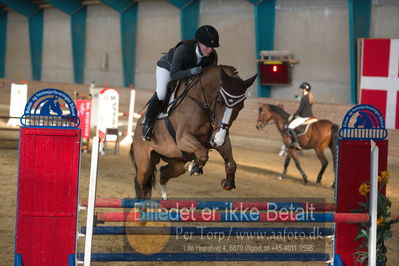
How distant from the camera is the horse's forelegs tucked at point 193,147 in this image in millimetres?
4902

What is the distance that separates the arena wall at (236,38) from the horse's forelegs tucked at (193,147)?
894 centimetres

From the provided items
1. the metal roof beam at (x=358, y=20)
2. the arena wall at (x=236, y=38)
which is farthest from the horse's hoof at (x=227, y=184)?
the metal roof beam at (x=358, y=20)

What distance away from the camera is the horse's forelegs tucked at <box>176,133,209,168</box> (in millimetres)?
4902

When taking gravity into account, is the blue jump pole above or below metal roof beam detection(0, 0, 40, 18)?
below

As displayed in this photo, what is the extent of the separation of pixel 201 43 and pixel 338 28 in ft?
31.2

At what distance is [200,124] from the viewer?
5055 millimetres

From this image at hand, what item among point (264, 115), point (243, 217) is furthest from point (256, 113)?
point (243, 217)

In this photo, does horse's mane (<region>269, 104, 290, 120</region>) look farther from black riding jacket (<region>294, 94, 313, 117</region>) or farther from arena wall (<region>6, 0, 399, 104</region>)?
arena wall (<region>6, 0, 399, 104</region>)

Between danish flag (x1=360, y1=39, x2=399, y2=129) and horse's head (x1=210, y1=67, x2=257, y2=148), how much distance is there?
28.3ft

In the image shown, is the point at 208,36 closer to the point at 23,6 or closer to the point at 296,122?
the point at 296,122

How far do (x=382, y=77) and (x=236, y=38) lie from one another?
4.60m

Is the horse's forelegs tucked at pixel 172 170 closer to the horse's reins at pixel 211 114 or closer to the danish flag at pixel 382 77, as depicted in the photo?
the horse's reins at pixel 211 114

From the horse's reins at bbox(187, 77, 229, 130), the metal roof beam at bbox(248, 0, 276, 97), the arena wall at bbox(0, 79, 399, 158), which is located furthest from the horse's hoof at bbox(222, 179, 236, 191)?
the metal roof beam at bbox(248, 0, 276, 97)

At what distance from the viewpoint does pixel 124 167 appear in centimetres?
1086
